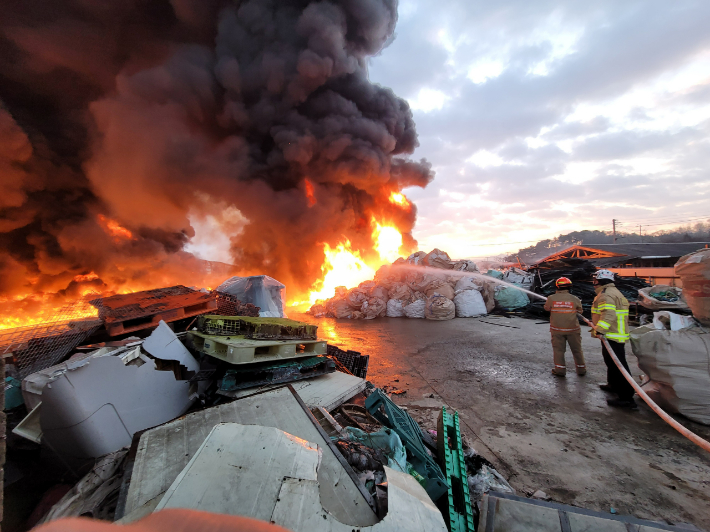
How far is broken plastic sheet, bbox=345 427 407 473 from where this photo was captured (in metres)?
1.46

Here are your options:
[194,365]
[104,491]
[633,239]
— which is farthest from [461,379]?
[633,239]

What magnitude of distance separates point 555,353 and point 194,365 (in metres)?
4.37

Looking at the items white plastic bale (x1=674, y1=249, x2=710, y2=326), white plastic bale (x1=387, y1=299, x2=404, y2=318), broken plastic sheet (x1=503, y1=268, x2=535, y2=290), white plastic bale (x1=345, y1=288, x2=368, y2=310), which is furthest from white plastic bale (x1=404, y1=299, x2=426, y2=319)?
white plastic bale (x1=674, y1=249, x2=710, y2=326)

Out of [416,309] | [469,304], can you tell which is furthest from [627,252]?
[416,309]

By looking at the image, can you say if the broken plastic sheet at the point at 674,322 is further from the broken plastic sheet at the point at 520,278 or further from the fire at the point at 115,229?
the fire at the point at 115,229

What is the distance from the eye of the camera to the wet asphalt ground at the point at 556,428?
1.74 m

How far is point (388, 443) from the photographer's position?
1561mm

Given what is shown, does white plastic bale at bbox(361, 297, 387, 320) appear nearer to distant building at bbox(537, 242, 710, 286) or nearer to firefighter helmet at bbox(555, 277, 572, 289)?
firefighter helmet at bbox(555, 277, 572, 289)

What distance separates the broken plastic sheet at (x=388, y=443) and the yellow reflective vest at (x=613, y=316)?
3025 mm

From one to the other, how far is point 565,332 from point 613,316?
673mm

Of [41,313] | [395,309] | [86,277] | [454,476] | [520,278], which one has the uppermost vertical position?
[86,277]

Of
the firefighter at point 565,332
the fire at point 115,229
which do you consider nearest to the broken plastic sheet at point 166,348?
the firefighter at point 565,332

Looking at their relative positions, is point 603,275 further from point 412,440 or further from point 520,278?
point 520,278

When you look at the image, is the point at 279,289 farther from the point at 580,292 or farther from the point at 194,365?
the point at 580,292
